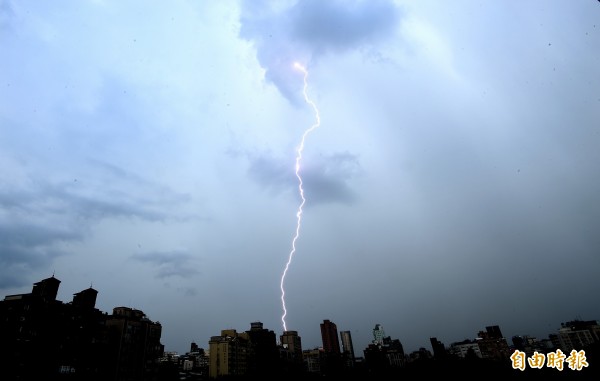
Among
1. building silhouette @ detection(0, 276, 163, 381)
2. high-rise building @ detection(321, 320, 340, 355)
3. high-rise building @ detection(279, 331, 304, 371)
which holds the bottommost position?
building silhouette @ detection(0, 276, 163, 381)

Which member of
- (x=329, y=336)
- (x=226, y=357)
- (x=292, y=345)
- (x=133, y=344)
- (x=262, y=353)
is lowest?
(x=226, y=357)

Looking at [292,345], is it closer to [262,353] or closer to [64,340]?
[262,353]

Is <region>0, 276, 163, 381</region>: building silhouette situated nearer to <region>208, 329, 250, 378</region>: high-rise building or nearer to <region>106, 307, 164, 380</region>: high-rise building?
<region>106, 307, 164, 380</region>: high-rise building

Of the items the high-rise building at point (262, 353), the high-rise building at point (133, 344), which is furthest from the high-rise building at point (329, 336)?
the high-rise building at point (133, 344)

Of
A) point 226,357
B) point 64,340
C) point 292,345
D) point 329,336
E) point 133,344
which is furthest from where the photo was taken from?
point 329,336

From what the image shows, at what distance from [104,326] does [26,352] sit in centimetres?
1017

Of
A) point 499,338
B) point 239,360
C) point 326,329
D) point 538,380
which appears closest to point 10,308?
point 239,360

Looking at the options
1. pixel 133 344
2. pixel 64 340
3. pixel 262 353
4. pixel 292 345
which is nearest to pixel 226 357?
pixel 262 353

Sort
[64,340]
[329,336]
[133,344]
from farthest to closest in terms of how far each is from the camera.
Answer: [329,336] < [133,344] < [64,340]

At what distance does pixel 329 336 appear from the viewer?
15300 cm

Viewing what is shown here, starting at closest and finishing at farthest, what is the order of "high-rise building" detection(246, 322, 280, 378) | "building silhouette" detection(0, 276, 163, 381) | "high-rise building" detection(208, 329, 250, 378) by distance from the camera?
"building silhouette" detection(0, 276, 163, 381), "high-rise building" detection(208, 329, 250, 378), "high-rise building" detection(246, 322, 280, 378)

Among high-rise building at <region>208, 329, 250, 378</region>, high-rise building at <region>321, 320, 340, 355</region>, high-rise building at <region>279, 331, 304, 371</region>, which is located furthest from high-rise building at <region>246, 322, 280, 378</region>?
high-rise building at <region>321, 320, 340, 355</region>

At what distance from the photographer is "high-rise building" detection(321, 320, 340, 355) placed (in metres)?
150

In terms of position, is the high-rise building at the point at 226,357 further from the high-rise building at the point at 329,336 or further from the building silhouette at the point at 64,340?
the high-rise building at the point at 329,336
